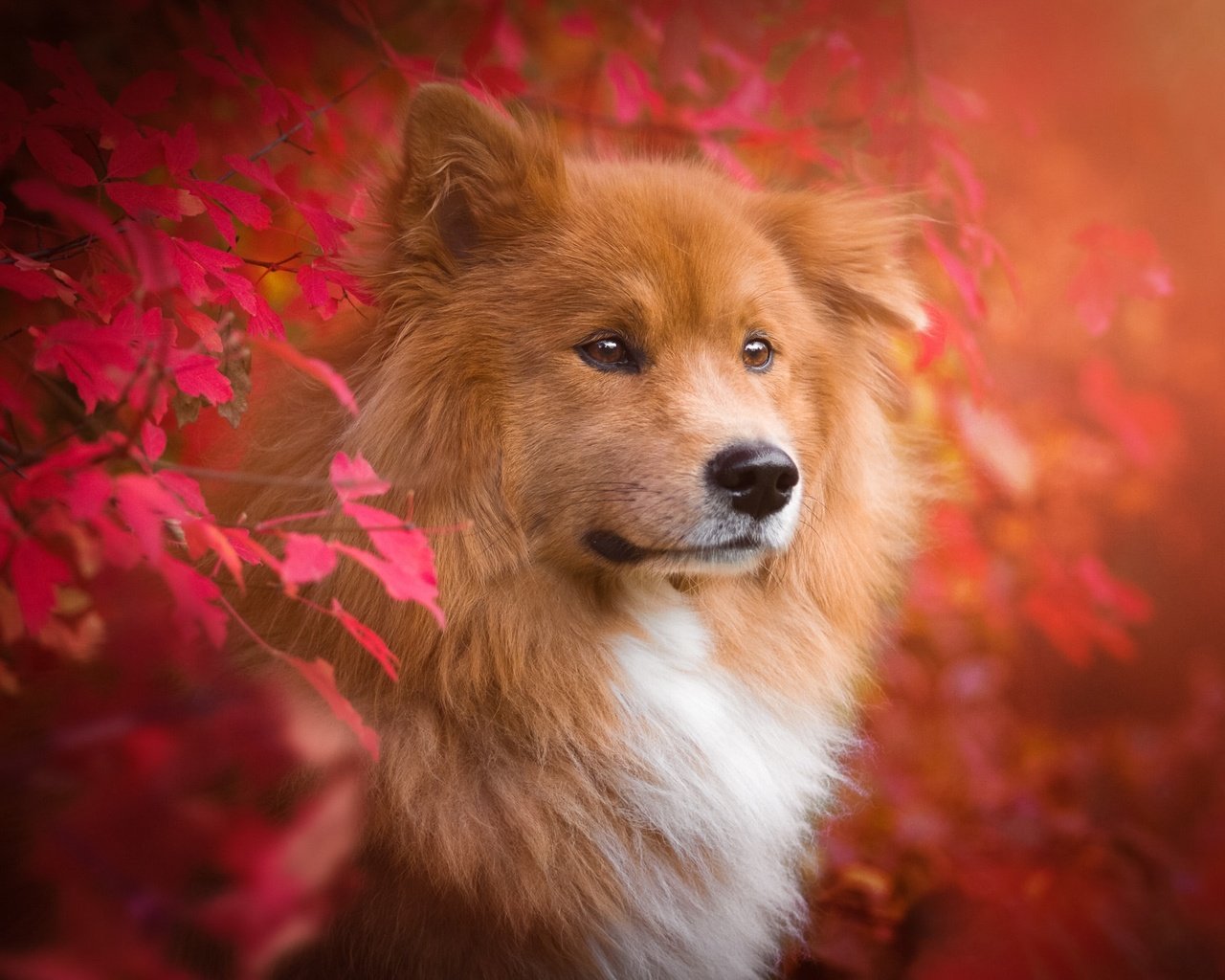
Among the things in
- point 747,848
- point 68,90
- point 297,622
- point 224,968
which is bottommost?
point 224,968

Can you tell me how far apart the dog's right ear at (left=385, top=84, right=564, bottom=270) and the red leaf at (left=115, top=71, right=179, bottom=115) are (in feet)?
1.61

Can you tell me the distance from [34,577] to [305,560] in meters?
0.41

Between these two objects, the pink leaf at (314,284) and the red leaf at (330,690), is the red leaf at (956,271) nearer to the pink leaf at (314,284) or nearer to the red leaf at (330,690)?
the pink leaf at (314,284)

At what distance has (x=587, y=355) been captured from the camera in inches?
89.7

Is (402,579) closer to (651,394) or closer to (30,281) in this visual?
(651,394)

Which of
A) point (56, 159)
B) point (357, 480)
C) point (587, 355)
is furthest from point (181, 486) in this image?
point (587, 355)

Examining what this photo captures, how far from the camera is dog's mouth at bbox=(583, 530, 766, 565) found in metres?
2.16

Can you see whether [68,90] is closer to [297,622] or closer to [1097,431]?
[297,622]

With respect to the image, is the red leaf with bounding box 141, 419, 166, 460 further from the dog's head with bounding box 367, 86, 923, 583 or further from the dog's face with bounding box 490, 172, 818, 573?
the dog's face with bounding box 490, 172, 818, 573

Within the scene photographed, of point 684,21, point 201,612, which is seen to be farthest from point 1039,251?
point 201,612

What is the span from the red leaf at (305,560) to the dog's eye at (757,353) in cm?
112

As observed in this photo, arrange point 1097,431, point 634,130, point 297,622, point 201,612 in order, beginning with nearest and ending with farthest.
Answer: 1. point 201,612
2. point 297,622
3. point 634,130
4. point 1097,431

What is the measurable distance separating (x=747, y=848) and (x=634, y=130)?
2.57m

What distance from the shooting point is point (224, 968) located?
6.41ft
